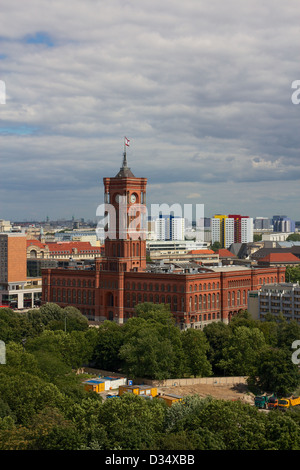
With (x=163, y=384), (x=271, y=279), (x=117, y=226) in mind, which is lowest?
(x=163, y=384)

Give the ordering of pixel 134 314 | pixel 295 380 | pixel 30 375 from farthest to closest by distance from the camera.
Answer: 1. pixel 134 314
2. pixel 295 380
3. pixel 30 375

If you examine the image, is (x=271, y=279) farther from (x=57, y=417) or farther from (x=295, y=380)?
(x=57, y=417)

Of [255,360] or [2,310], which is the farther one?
[2,310]

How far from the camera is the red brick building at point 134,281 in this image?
121000 mm

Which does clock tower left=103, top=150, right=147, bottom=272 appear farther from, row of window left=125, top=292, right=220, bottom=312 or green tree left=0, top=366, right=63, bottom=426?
green tree left=0, top=366, right=63, bottom=426

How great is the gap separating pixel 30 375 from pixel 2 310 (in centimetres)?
4422

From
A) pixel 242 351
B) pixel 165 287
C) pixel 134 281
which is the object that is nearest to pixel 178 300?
pixel 165 287

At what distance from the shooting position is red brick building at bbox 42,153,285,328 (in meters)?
121

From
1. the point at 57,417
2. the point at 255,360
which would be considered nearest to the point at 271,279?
the point at 255,360

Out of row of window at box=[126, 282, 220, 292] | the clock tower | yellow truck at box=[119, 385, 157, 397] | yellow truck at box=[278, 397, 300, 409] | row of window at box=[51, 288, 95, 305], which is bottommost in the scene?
yellow truck at box=[278, 397, 300, 409]

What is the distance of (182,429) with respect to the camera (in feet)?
177

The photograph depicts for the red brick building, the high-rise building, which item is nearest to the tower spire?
the red brick building

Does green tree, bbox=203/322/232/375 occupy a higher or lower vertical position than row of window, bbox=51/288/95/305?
lower
